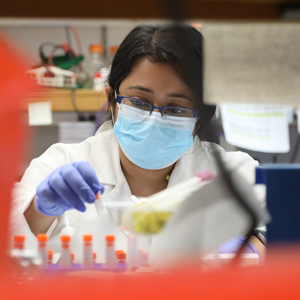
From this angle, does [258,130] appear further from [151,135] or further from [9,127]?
[9,127]

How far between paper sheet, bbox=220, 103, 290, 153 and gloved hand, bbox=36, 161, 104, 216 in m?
1.47

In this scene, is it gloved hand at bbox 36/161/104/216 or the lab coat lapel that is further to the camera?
the lab coat lapel

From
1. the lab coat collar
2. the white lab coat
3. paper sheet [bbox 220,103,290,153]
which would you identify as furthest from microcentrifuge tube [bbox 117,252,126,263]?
paper sheet [bbox 220,103,290,153]

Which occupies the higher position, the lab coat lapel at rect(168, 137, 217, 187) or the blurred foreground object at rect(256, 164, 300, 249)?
the blurred foreground object at rect(256, 164, 300, 249)

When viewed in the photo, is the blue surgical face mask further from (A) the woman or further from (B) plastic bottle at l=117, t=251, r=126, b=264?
(B) plastic bottle at l=117, t=251, r=126, b=264

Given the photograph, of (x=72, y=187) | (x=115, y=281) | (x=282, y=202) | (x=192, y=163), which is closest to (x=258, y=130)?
(x=192, y=163)

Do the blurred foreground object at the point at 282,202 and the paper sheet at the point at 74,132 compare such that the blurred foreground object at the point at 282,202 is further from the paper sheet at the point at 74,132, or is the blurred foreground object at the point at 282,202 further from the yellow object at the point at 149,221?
the paper sheet at the point at 74,132

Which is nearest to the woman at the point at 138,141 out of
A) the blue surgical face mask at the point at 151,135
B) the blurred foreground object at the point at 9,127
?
the blue surgical face mask at the point at 151,135

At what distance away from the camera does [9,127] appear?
30 cm

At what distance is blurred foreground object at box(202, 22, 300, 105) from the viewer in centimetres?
38

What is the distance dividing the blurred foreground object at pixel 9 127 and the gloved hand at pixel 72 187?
47 centimetres

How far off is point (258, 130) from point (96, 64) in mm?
1193

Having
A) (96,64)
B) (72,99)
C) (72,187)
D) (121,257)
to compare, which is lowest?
(121,257)

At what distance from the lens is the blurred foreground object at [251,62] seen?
38 cm
